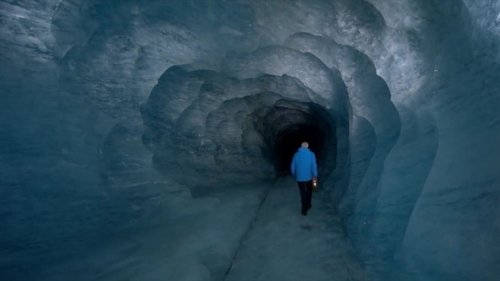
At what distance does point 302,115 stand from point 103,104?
Result: 9.01 m

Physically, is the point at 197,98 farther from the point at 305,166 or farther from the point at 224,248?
the point at 224,248

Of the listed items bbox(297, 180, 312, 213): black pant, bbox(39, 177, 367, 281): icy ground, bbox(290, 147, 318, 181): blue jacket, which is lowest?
bbox(39, 177, 367, 281): icy ground

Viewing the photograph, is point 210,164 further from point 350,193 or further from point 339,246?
point 339,246

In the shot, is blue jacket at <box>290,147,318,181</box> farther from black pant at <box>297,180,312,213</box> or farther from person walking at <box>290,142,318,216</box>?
black pant at <box>297,180,312,213</box>

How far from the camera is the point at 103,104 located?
16.9 ft

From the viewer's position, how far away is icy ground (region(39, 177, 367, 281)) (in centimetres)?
393

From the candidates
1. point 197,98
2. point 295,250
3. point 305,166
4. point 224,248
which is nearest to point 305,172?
point 305,166

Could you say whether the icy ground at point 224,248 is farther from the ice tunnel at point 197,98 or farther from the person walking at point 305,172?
the person walking at point 305,172

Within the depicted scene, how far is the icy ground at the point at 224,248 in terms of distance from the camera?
3930mm

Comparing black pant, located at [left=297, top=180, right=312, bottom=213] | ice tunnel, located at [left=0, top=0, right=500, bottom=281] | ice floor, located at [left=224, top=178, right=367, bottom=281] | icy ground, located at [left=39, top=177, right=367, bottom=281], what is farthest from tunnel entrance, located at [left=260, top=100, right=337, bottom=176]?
icy ground, located at [left=39, top=177, right=367, bottom=281]

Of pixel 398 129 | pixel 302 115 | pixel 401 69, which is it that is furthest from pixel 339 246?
pixel 302 115

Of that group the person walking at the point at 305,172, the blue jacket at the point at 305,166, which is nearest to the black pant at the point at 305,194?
the person walking at the point at 305,172

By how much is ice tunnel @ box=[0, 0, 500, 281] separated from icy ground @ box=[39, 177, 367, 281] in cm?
3

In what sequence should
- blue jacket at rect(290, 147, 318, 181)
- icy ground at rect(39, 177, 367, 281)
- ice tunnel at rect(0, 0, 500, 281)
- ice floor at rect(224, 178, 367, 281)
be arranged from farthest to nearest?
blue jacket at rect(290, 147, 318, 181) < icy ground at rect(39, 177, 367, 281) < ice floor at rect(224, 178, 367, 281) < ice tunnel at rect(0, 0, 500, 281)
